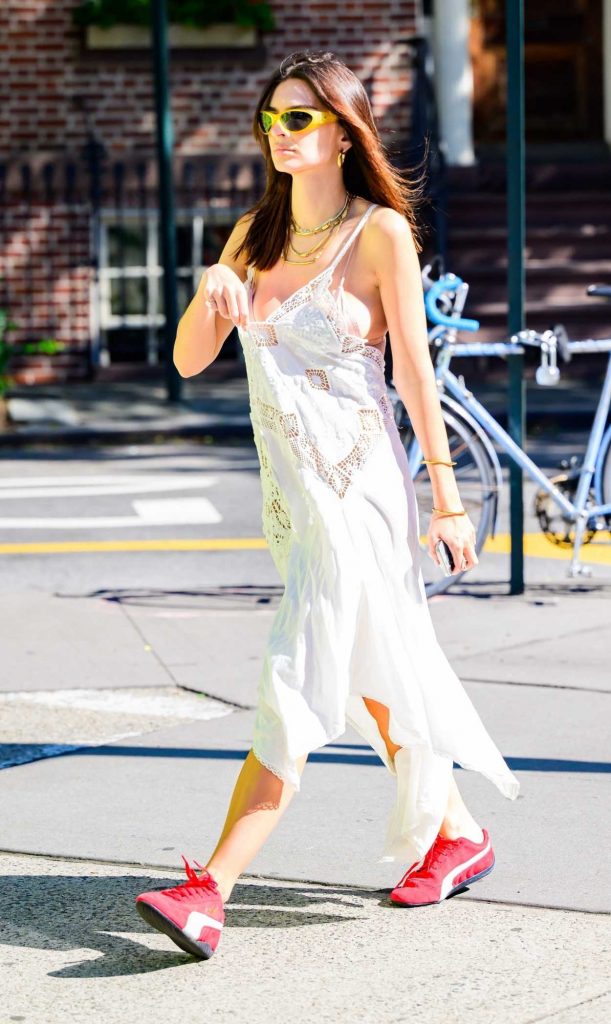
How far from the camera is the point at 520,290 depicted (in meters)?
7.03

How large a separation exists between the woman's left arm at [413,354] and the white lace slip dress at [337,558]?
6cm

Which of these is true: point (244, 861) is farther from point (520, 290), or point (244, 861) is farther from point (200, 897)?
point (520, 290)

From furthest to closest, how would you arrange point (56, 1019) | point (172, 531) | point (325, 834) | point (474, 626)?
point (172, 531)
point (474, 626)
point (325, 834)
point (56, 1019)

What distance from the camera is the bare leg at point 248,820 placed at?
3.64 meters

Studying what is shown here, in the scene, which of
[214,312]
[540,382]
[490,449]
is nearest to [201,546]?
[490,449]

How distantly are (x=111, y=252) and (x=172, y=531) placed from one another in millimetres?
7675

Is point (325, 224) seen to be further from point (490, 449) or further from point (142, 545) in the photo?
point (142, 545)

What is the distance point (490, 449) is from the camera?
701cm

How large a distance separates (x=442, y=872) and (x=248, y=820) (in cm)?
50

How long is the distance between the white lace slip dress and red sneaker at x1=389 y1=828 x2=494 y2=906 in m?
0.17

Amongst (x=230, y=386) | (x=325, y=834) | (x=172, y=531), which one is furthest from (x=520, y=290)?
(x=230, y=386)

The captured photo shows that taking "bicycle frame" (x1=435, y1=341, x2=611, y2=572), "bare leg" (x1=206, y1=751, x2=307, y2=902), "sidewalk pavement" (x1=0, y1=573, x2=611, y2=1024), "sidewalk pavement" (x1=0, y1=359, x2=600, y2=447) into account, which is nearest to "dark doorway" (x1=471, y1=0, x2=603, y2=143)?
"sidewalk pavement" (x1=0, y1=359, x2=600, y2=447)

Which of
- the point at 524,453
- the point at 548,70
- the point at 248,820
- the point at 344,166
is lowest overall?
the point at 248,820

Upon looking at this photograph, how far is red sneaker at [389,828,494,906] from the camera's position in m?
3.85
